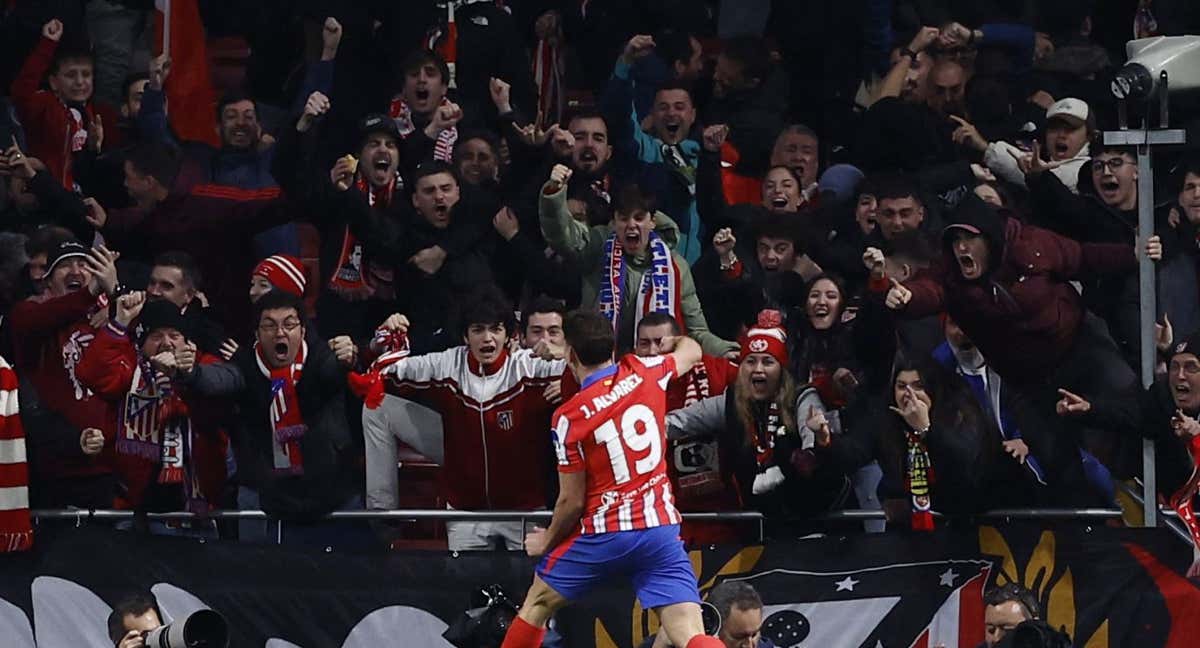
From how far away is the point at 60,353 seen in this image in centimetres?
1284

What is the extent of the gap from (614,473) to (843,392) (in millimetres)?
1913

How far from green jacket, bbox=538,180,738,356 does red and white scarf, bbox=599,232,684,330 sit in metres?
0.03

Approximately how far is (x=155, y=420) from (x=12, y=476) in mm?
811

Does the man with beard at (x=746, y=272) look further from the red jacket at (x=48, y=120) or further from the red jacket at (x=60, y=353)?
the red jacket at (x=48, y=120)

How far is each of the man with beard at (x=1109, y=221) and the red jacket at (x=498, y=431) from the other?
112 inches

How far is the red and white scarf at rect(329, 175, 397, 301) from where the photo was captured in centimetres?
1355

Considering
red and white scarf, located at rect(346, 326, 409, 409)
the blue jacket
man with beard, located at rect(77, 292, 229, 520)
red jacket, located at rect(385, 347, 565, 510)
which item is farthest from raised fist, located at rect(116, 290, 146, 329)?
the blue jacket

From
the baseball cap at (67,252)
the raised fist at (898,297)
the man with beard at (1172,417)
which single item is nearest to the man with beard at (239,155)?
the baseball cap at (67,252)

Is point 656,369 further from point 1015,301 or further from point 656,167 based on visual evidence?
point 656,167

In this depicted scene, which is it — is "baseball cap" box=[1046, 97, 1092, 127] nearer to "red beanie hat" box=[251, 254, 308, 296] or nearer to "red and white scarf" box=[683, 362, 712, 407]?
"red and white scarf" box=[683, 362, 712, 407]

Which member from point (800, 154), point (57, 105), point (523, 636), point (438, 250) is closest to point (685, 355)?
point (523, 636)

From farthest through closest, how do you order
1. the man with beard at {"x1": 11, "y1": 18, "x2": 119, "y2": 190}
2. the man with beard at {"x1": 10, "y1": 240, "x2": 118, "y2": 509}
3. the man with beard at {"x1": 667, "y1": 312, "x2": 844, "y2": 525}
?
1. the man with beard at {"x1": 11, "y1": 18, "x2": 119, "y2": 190}
2. the man with beard at {"x1": 10, "y1": 240, "x2": 118, "y2": 509}
3. the man with beard at {"x1": 667, "y1": 312, "x2": 844, "y2": 525}

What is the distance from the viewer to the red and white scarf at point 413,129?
14.5 m

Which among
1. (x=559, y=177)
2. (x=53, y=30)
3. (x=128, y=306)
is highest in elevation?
(x=53, y=30)
